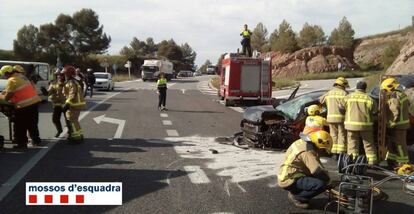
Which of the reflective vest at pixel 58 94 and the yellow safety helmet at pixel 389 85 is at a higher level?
the yellow safety helmet at pixel 389 85

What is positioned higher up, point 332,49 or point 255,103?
point 332,49

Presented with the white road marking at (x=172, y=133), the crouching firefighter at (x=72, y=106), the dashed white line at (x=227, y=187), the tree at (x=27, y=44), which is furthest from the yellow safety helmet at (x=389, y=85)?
the tree at (x=27, y=44)

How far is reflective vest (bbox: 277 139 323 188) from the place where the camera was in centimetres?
555

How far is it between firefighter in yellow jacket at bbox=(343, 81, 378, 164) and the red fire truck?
44.3 feet

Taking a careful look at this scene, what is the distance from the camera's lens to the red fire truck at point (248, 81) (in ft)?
70.4

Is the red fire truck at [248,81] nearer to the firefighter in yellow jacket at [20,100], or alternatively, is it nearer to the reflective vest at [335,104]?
the firefighter in yellow jacket at [20,100]

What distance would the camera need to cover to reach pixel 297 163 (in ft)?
18.6

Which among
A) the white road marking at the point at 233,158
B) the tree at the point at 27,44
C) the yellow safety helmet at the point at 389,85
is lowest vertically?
the white road marking at the point at 233,158

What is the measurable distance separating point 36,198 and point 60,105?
5.08 metres

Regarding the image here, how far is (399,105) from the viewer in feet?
26.2

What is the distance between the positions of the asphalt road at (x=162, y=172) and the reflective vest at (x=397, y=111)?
1.28 m

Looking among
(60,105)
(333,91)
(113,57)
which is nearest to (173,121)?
(60,105)

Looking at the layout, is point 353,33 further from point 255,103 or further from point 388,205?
point 388,205

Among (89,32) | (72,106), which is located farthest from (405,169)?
(89,32)
